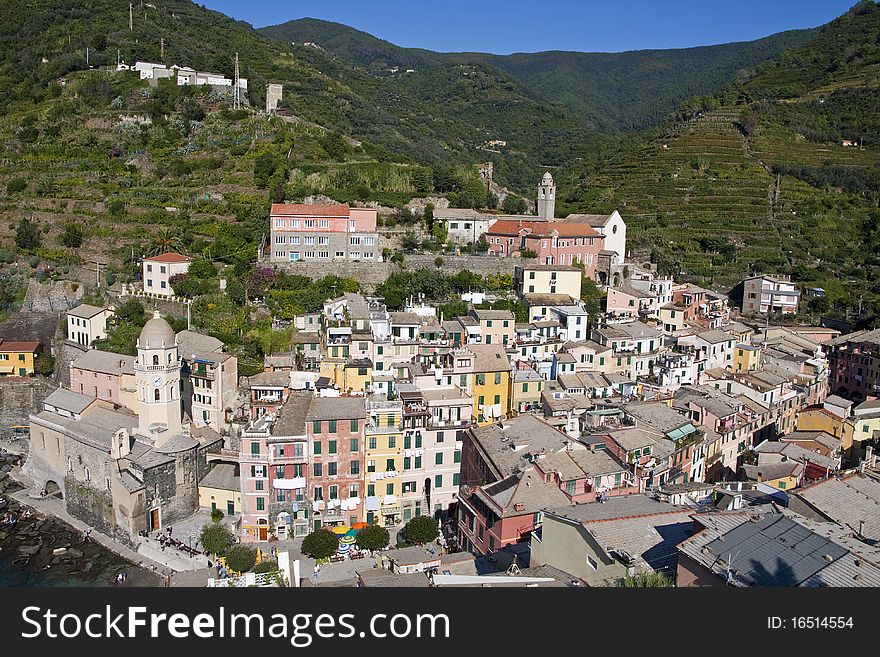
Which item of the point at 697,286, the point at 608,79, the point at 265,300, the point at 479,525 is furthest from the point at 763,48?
the point at 479,525

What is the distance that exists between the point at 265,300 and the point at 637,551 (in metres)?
26.8

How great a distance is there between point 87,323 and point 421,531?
72.6ft

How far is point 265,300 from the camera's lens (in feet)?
129

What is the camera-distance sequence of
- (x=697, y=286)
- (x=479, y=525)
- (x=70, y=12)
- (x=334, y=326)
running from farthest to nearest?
1. (x=70, y=12)
2. (x=697, y=286)
3. (x=334, y=326)
4. (x=479, y=525)

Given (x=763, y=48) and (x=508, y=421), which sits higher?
(x=763, y=48)

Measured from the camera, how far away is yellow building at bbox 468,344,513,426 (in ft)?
111

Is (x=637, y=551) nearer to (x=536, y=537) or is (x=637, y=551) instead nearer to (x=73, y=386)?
(x=536, y=537)

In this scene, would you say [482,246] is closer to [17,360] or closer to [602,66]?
[17,360]

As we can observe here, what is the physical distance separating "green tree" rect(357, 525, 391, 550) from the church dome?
11.1 metres

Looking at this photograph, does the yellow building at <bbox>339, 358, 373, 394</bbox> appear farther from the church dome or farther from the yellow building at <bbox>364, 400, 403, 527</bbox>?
the church dome

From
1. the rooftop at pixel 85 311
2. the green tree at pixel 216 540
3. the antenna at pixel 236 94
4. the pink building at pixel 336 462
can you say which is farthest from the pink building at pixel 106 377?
the antenna at pixel 236 94

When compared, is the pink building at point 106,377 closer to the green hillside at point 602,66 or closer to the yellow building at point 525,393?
the yellow building at point 525,393

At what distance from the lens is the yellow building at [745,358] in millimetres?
39969

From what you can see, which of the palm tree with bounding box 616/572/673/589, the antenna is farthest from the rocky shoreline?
the antenna
